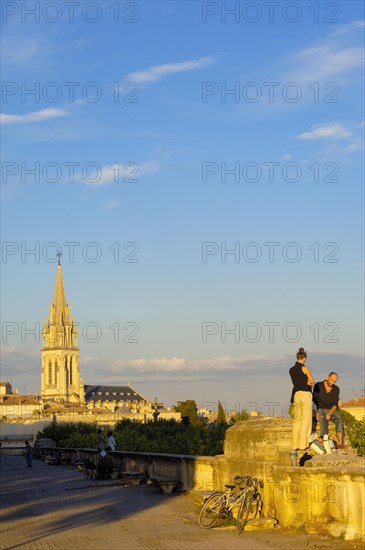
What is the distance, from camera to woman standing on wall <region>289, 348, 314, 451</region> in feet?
47.9

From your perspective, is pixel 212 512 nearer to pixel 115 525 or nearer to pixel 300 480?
pixel 115 525

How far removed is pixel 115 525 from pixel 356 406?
5587 inches

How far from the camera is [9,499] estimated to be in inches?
848

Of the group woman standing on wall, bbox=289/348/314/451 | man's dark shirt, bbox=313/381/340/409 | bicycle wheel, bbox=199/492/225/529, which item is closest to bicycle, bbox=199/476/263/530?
bicycle wheel, bbox=199/492/225/529

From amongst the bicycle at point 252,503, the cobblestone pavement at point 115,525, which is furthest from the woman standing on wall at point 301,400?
the cobblestone pavement at point 115,525

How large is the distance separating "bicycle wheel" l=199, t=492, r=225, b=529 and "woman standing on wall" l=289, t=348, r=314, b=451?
1.55 m

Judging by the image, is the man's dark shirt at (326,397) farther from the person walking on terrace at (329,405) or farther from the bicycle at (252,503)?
the bicycle at (252,503)

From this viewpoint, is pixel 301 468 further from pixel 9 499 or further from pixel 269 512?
pixel 9 499

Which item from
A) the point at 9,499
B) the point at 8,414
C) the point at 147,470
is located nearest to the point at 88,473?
the point at 147,470

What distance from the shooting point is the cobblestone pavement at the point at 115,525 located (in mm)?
12781

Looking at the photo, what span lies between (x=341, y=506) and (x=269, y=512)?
2.25 m

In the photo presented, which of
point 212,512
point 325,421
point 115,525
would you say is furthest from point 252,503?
point 115,525

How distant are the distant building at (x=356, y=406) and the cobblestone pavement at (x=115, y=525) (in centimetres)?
12241

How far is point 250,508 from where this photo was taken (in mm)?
14219
